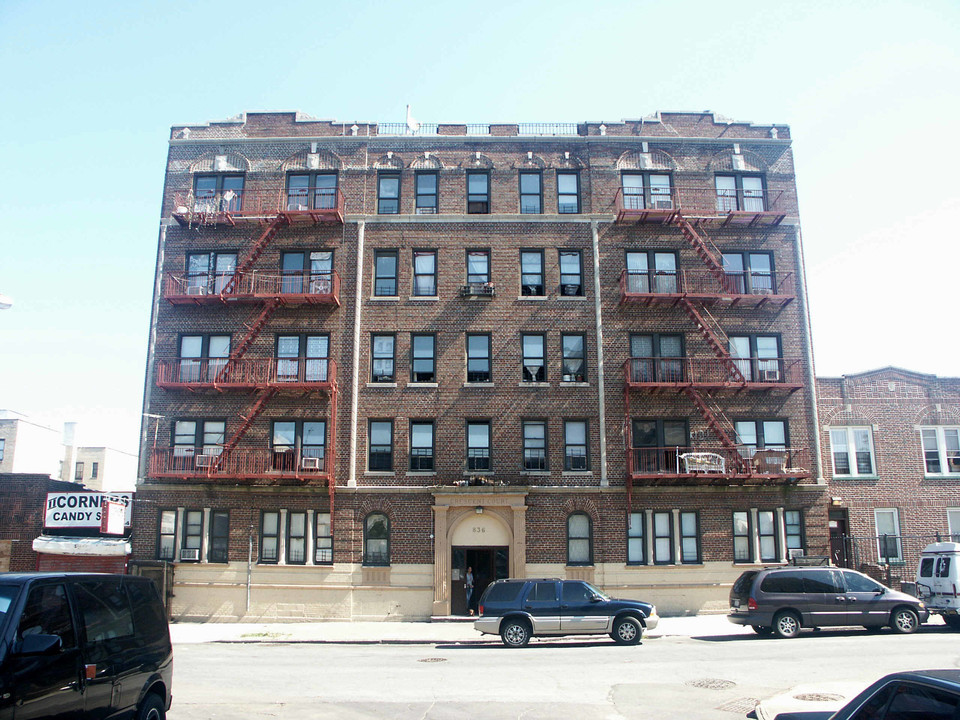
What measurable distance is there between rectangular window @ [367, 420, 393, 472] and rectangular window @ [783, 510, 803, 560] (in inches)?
566

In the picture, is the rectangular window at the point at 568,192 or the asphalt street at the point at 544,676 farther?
the rectangular window at the point at 568,192

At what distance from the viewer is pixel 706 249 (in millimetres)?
29844

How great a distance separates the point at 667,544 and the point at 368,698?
17.6 m

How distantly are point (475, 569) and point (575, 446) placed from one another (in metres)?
5.66

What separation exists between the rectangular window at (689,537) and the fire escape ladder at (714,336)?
5258 millimetres

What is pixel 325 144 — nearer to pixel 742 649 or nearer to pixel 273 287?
pixel 273 287

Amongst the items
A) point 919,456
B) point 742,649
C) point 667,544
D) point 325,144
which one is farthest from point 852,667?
point 325,144

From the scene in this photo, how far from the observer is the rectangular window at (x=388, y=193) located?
1201 inches

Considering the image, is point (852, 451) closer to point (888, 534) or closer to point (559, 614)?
point (888, 534)

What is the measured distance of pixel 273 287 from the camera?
29.5m

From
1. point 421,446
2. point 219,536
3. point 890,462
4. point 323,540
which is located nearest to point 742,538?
point 890,462

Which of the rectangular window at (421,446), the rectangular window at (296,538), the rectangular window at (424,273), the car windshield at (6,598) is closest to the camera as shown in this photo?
the car windshield at (6,598)

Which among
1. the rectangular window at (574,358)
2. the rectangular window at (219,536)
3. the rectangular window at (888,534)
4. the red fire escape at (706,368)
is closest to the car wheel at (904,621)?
the red fire escape at (706,368)

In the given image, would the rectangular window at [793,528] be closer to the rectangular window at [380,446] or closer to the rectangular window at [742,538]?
the rectangular window at [742,538]
